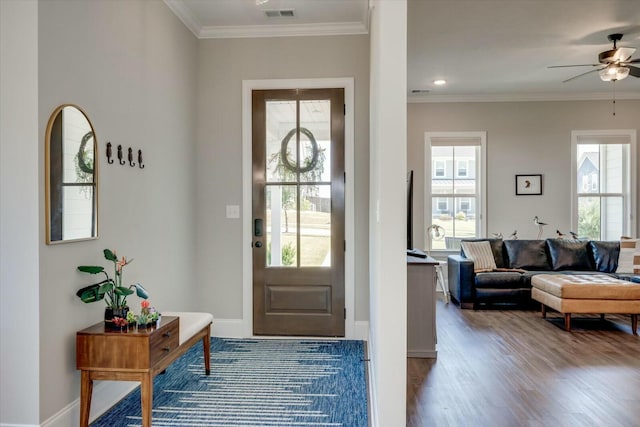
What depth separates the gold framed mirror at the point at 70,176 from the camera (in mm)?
2113

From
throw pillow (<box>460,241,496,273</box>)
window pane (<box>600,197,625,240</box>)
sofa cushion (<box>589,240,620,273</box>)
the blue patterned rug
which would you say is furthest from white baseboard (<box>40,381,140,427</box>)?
window pane (<box>600,197,625,240</box>)

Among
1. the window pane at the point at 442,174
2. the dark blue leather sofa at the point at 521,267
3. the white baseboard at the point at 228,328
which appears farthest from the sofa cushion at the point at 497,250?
the white baseboard at the point at 228,328

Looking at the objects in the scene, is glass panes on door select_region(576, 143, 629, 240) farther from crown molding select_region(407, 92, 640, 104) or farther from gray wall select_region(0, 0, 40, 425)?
gray wall select_region(0, 0, 40, 425)

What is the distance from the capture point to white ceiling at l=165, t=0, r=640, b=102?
11.6 ft

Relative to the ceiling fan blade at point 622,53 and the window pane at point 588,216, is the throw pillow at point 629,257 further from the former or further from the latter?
the ceiling fan blade at point 622,53

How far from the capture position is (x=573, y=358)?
3535mm

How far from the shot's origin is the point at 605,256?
5512 mm

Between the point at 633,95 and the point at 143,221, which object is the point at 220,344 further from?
the point at 633,95

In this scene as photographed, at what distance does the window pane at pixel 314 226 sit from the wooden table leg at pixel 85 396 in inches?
81.7

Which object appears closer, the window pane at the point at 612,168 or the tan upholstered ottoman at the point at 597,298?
the tan upholstered ottoman at the point at 597,298

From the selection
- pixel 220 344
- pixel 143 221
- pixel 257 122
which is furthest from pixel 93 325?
pixel 257 122

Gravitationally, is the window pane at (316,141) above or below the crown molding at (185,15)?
below

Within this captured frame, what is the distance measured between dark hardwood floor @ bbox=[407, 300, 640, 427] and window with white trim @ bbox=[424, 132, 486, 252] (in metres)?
2.11

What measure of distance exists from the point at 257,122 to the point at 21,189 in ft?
7.36
